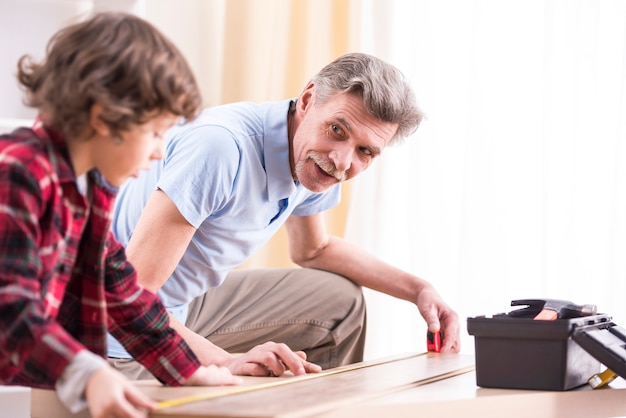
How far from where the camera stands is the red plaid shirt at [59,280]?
2.52 feet

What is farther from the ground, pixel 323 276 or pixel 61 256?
pixel 61 256

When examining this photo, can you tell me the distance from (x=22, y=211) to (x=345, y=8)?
6.09 ft

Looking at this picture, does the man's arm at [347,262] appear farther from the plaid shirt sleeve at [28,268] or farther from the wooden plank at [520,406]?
the plaid shirt sleeve at [28,268]

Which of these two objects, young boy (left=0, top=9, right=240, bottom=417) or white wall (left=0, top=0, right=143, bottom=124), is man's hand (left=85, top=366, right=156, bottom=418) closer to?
young boy (left=0, top=9, right=240, bottom=417)

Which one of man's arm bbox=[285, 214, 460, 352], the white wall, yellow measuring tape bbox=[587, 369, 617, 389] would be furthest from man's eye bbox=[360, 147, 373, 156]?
the white wall

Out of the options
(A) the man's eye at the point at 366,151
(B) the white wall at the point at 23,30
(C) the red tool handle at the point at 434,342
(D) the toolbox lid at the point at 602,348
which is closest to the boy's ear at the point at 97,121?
(D) the toolbox lid at the point at 602,348

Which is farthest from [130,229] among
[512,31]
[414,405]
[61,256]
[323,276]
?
[512,31]

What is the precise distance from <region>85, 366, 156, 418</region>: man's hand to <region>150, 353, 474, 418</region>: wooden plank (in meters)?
0.06

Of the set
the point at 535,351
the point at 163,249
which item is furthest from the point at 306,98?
the point at 535,351

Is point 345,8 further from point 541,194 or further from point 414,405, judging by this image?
point 414,405

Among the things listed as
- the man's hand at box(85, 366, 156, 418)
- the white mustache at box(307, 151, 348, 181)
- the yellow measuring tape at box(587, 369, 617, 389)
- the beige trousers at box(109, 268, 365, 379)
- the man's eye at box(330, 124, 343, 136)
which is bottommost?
the beige trousers at box(109, 268, 365, 379)

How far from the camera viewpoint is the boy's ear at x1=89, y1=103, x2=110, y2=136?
84cm

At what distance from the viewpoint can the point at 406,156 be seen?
93.9 inches

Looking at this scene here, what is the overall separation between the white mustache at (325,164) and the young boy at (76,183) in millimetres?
592
